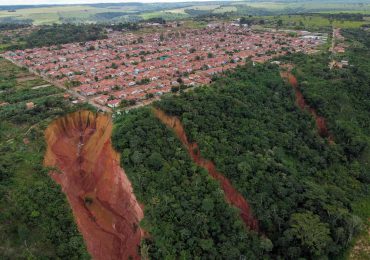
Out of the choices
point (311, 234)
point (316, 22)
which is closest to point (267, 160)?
point (311, 234)

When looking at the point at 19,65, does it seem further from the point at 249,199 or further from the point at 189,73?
the point at 249,199

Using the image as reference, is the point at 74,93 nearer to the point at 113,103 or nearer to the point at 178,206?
the point at 113,103

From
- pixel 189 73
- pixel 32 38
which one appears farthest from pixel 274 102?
pixel 32 38

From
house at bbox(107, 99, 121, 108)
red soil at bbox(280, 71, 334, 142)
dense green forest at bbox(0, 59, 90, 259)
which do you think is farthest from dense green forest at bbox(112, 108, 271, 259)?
red soil at bbox(280, 71, 334, 142)

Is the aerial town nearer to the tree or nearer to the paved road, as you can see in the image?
the paved road

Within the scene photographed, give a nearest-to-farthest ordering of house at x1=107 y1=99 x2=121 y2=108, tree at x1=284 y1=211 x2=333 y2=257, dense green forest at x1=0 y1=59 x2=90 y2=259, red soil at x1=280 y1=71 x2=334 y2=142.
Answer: dense green forest at x1=0 y1=59 x2=90 y2=259 → tree at x1=284 y1=211 x2=333 y2=257 → house at x1=107 y1=99 x2=121 y2=108 → red soil at x1=280 y1=71 x2=334 y2=142

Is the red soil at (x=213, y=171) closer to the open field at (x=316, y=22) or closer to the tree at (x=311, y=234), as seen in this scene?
the tree at (x=311, y=234)

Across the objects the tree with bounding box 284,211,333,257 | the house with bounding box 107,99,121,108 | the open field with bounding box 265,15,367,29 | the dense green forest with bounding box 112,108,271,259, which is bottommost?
the tree with bounding box 284,211,333,257
